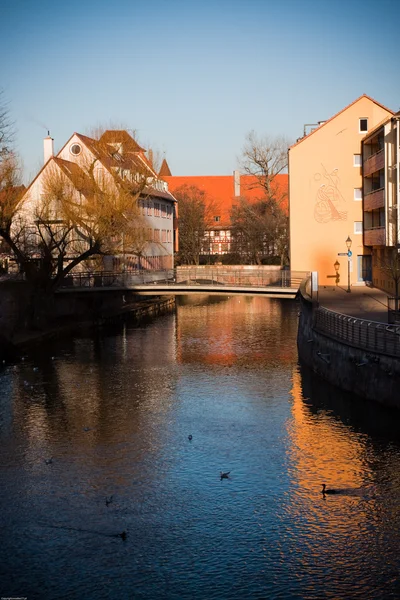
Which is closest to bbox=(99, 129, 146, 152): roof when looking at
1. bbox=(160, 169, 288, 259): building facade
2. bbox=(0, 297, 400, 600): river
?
bbox=(0, 297, 400, 600): river

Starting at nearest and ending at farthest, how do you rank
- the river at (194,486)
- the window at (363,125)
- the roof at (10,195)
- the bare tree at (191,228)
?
A: the river at (194,486)
the roof at (10,195)
the window at (363,125)
the bare tree at (191,228)

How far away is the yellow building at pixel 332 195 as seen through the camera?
5041 cm

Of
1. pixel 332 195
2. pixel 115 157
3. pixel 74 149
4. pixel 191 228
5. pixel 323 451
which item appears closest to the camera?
pixel 323 451

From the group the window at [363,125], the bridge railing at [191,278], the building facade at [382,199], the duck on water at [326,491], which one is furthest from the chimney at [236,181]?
the duck on water at [326,491]

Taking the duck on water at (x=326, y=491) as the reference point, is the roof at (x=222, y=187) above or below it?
above

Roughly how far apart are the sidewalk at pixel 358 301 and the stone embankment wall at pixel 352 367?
6.17 ft

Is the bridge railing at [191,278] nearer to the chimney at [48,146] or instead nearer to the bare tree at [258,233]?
the chimney at [48,146]

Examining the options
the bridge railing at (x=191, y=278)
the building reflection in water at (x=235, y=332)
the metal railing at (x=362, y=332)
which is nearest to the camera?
the metal railing at (x=362, y=332)

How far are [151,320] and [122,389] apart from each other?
79.2 ft

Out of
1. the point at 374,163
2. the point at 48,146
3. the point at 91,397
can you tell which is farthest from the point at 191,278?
the point at 48,146

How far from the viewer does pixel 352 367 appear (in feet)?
92.6

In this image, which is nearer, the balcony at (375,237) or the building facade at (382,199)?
the building facade at (382,199)

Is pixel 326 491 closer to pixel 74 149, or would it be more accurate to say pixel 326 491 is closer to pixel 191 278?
pixel 191 278

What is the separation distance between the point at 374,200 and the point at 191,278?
11.0 meters
